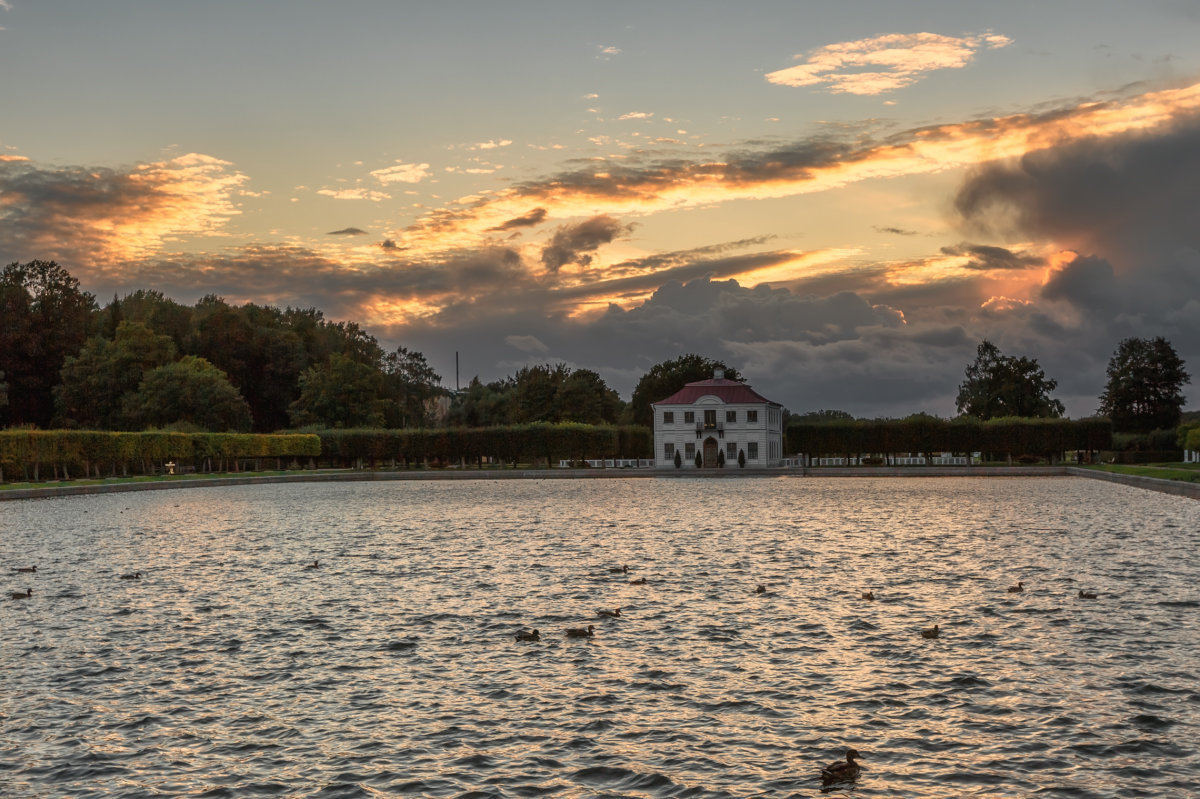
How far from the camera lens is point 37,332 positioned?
435 feet

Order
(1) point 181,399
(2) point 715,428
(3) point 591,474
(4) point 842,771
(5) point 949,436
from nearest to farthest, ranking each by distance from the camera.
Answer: (4) point 842,771 < (3) point 591,474 < (5) point 949,436 < (2) point 715,428 < (1) point 181,399

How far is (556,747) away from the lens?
452 inches

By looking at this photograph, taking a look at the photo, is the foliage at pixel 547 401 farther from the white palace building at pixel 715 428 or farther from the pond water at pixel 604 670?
the pond water at pixel 604 670

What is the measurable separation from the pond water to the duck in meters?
0.09

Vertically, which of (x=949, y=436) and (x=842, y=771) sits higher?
(x=949, y=436)

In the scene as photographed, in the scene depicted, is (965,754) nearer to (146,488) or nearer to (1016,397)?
(146,488)

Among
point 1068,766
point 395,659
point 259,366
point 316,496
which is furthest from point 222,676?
point 259,366

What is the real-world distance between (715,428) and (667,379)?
39.2 metres

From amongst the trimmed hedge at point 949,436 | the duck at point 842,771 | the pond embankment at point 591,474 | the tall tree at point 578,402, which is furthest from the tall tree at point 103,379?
the duck at point 842,771

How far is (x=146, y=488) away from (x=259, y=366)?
77.2m

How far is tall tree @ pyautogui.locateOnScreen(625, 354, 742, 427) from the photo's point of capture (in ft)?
495

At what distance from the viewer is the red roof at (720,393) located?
114 metres

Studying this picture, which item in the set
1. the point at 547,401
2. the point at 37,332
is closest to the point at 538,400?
the point at 547,401

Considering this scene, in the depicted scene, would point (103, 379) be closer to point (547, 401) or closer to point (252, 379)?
point (252, 379)
